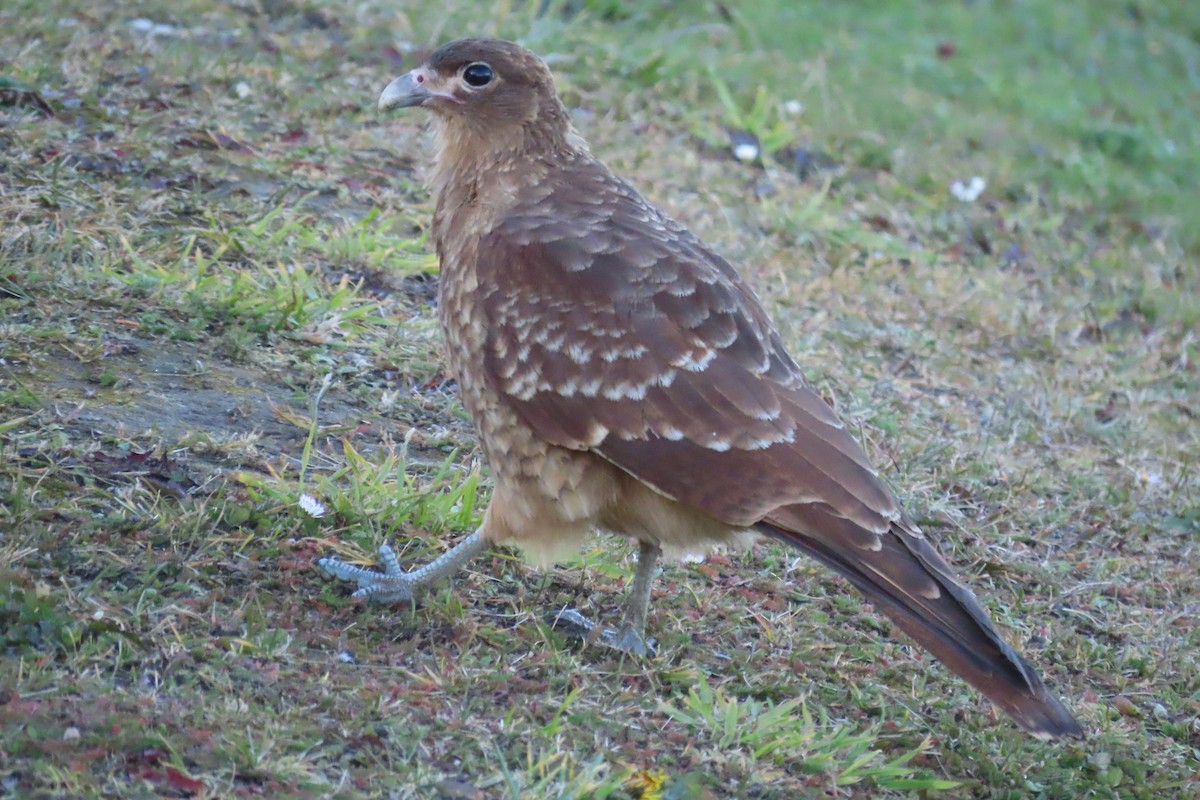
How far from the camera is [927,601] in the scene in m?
3.69

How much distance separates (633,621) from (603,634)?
0.10 metres

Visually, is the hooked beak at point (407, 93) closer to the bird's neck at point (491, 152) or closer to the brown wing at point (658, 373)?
the bird's neck at point (491, 152)

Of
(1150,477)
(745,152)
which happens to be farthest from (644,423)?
(745,152)

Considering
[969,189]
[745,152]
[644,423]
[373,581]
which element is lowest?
[969,189]

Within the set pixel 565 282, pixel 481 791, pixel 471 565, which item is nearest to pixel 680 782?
pixel 481 791

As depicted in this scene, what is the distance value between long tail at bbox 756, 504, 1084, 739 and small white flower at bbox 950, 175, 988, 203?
15.5ft

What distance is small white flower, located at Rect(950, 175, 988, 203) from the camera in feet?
26.8

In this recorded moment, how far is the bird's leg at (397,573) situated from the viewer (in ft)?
13.3

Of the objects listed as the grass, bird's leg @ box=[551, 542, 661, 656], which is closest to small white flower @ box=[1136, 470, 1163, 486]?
the grass

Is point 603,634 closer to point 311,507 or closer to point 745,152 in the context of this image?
point 311,507

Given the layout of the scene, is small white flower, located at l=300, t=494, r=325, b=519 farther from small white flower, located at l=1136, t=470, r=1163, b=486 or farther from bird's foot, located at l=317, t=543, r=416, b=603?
small white flower, located at l=1136, t=470, r=1163, b=486

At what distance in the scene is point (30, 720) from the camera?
318 centimetres

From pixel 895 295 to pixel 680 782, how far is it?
4.01 m

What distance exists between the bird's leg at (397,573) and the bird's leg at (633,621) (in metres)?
0.35
